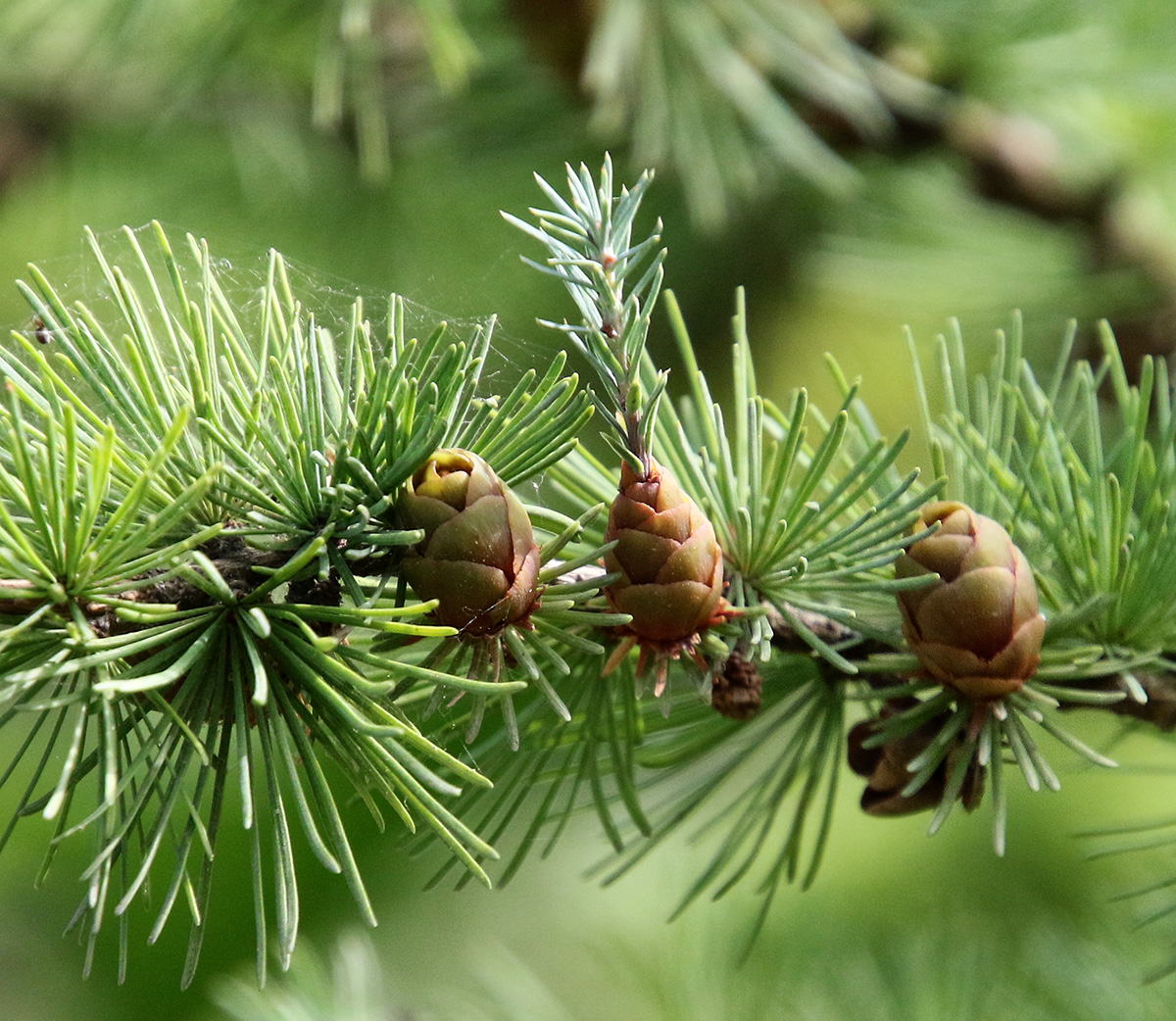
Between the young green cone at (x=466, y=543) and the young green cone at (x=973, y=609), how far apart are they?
14cm

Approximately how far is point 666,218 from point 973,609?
1.00m

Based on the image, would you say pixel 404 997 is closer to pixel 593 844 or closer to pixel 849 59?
pixel 593 844

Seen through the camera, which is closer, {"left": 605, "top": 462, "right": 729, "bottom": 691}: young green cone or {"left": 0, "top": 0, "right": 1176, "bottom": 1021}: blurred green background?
{"left": 605, "top": 462, "right": 729, "bottom": 691}: young green cone

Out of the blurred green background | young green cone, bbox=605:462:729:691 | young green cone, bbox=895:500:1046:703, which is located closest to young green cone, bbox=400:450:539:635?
young green cone, bbox=605:462:729:691

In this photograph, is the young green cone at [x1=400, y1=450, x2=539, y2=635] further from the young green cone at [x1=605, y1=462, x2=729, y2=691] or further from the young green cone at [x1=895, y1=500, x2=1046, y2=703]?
the young green cone at [x1=895, y1=500, x2=1046, y2=703]

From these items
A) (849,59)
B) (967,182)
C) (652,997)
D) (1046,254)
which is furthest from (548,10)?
(652,997)

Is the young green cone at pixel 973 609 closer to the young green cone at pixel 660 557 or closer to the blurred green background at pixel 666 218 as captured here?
the young green cone at pixel 660 557

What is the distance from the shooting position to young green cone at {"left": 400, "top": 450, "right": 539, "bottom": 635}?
0.34 m

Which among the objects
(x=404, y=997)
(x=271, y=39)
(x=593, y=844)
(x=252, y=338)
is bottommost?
(x=404, y=997)

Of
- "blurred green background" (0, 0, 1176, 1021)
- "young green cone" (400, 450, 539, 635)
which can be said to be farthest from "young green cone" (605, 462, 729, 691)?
"blurred green background" (0, 0, 1176, 1021)

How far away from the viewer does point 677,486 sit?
0.37 metres

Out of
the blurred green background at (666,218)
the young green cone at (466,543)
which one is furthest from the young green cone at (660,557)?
the blurred green background at (666,218)

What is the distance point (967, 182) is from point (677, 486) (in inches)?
33.4

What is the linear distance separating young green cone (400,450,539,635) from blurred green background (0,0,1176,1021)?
18.2 inches
